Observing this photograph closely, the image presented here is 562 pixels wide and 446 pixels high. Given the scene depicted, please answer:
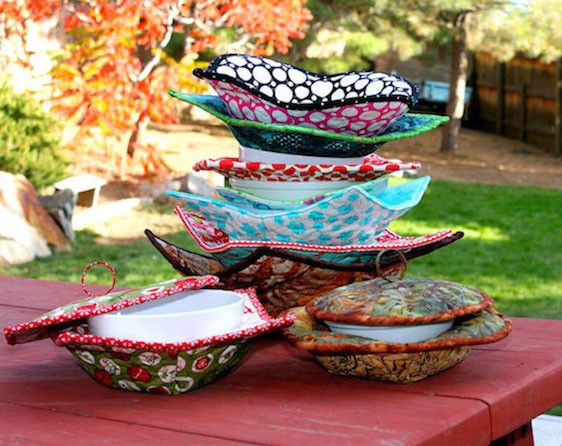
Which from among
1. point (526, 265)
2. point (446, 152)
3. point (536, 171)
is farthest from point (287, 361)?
point (446, 152)

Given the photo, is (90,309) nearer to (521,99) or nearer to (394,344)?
(394,344)

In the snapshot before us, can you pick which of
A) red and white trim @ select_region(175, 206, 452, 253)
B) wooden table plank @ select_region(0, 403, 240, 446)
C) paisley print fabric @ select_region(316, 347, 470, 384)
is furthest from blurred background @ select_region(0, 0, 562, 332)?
wooden table plank @ select_region(0, 403, 240, 446)

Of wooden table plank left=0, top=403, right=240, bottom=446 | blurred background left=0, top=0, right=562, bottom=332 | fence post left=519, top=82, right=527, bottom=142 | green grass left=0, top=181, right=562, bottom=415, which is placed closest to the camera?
wooden table plank left=0, top=403, right=240, bottom=446

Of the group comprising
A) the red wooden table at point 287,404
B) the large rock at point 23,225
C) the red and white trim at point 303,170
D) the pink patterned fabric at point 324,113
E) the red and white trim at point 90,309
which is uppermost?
the pink patterned fabric at point 324,113

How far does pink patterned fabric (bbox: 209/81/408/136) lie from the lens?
162 centimetres

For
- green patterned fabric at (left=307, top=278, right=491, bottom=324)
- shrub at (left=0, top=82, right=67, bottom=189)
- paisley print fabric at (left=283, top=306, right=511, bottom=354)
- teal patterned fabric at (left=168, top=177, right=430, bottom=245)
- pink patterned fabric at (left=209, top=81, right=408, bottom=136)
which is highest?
pink patterned fabric at (left=209, top=81, right=408, bottom=136)

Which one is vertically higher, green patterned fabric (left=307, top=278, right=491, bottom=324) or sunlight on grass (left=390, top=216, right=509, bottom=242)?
green patterned fabric (left=307, top=278, right=491, bottom=324)

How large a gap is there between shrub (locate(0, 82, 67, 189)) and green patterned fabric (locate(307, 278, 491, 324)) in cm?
561

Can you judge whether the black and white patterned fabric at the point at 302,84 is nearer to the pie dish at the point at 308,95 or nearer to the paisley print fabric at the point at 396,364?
the pie dish at the point at 308,95

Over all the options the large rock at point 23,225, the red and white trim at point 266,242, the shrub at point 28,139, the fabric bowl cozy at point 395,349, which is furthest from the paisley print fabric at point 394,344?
the shrub at point 28,139

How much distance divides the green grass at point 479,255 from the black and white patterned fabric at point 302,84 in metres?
3.61

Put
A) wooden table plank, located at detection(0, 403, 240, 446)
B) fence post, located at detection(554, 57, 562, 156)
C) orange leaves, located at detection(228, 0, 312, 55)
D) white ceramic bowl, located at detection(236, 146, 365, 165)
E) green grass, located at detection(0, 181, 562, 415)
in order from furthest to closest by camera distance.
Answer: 1. fence post, located at detection(554, 57, 562, 156)
2. orange leaves, located at detection(228, 0, 312, 55)
3. green grass, located at detection(0, 181, 562, 415)
4. white ceramic bowl, located at detection(236, 146, 365, 165)
5. wooden table plank, located at detection(0, 403, 240, 446)

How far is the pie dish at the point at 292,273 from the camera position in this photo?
5.34ft

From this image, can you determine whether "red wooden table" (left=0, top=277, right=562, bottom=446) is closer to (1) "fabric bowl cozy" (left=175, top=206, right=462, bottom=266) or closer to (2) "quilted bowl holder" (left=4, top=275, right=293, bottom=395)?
(2) "quilted bowl holder" (left=4, top=275, right=293, bottom=395)
